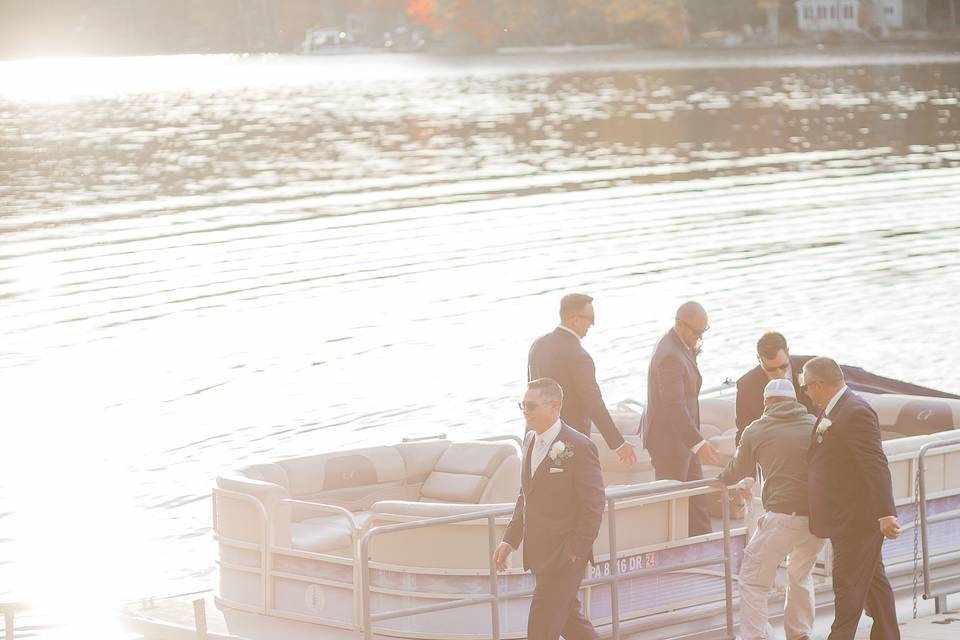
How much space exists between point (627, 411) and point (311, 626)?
15.7ft

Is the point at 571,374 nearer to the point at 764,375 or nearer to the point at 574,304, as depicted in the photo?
the point at 574,304


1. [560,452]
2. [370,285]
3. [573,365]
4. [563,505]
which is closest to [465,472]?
[573,365]

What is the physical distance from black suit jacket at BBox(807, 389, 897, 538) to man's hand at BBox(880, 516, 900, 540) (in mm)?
63

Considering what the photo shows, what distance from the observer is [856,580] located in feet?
29.4

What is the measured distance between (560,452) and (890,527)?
6.57 ft

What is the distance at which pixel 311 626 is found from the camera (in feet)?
33.8

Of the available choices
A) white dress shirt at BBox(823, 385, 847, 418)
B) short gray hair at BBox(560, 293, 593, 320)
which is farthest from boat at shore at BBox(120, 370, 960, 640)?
short gray hair at BBox(560, 293, 593, 320)

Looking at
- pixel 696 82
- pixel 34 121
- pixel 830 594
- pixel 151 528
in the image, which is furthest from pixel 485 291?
pixel 696 82

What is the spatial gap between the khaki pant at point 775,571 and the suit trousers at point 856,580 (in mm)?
229

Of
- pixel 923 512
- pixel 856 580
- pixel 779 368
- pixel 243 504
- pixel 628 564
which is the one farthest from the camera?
pixel 923 512

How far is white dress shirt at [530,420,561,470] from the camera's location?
8.55 m

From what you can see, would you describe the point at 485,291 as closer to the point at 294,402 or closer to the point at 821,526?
the point at 294,402

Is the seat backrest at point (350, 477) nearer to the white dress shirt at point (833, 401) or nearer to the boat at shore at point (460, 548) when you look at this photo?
the boat at shore at point (460, 548)

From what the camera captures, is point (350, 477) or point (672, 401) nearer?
point (672, 401)
